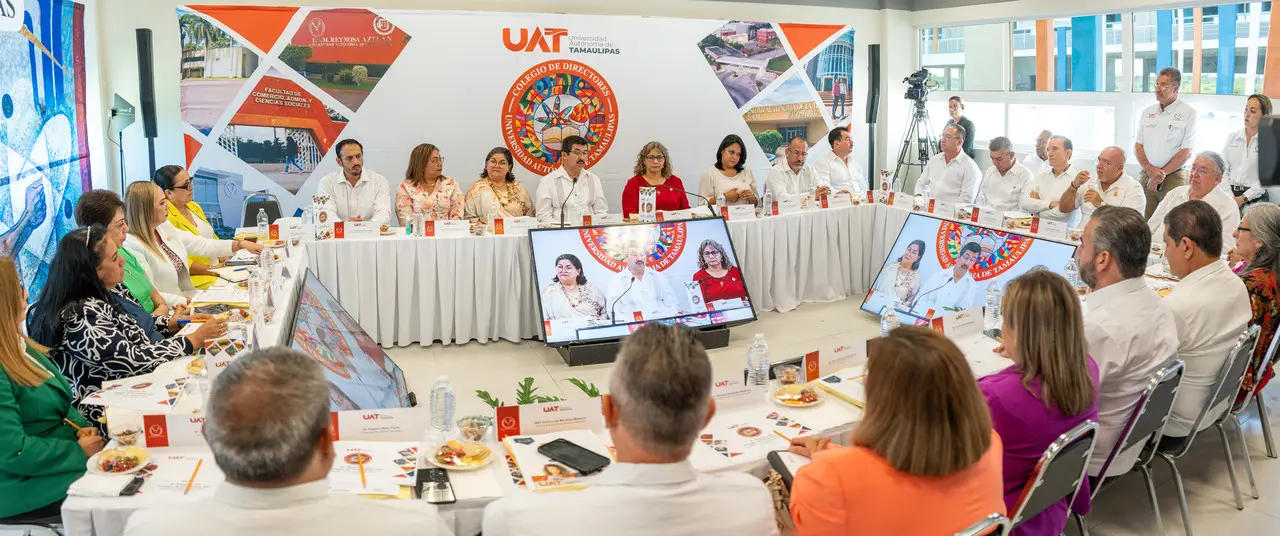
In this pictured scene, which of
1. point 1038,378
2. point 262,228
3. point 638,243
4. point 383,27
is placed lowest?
point 1038,378

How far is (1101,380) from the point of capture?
276 centimetres

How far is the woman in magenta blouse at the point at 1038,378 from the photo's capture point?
222 cm

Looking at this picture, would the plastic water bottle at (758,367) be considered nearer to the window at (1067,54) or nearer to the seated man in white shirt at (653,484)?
the seated man in white shirt at (653,484)

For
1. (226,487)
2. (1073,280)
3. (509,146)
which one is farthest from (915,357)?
(509,146)

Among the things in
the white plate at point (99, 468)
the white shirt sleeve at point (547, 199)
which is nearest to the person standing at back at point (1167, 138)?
the white shirt sleeve at point (547, 199)

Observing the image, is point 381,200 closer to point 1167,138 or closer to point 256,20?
point 256,20

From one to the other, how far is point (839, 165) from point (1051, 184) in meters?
1.60

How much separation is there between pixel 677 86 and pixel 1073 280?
13.2 ft

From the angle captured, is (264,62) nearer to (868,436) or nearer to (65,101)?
(65,101)

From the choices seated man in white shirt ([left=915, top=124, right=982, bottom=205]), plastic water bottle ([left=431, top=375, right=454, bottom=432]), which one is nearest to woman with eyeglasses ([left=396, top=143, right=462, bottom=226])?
seated man in white shirt ([left=915, top=124, right=982, bottom=205])

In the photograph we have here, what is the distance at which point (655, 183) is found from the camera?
6.41m

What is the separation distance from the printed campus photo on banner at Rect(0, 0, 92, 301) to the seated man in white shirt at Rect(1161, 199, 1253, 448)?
4.97 meters

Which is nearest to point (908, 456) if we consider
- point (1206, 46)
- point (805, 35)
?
point (1206, 46)

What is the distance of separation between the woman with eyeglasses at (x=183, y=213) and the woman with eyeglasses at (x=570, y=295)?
1.68 m
